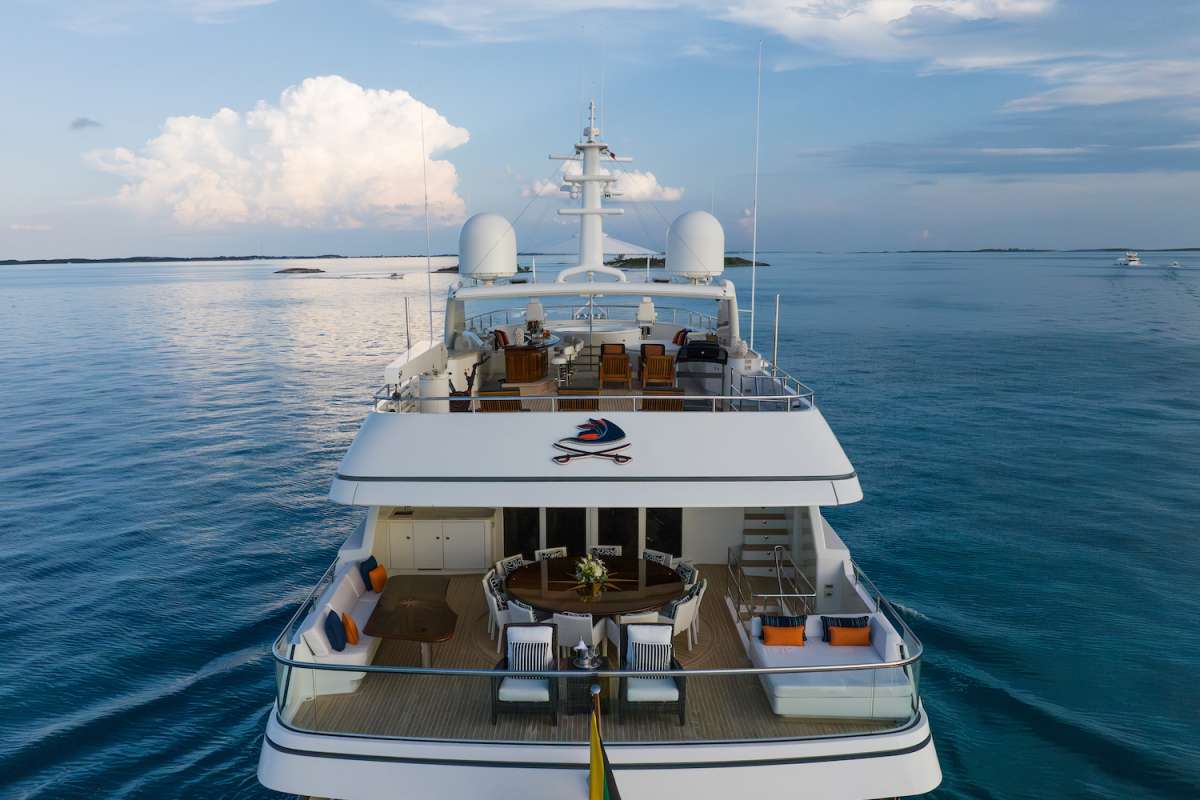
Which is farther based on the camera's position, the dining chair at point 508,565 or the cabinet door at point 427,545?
the cabinet door at point 427,545

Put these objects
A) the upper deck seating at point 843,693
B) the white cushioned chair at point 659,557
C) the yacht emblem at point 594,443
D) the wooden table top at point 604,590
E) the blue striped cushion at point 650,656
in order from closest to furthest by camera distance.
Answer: the upper deck seating at point 843,693 < the blue striped cushion at point 650,656 < the wooden table top at point 604,590 < the yacht emblem at point 594,443 < the white cushioned chair at point 659,557

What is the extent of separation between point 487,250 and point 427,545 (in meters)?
7.19

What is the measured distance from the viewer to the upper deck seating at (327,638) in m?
7.49

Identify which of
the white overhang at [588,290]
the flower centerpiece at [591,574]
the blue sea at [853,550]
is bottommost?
the blue sea at [853,550]

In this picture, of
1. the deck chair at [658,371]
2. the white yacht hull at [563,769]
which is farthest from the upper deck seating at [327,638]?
the deck chair at [658,371]

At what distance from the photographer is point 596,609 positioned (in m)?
9.15

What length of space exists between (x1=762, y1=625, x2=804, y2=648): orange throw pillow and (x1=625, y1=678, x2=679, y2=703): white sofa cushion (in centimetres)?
171

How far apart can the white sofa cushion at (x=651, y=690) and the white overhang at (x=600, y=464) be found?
2.54 metres

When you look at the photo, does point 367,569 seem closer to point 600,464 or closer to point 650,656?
point 600,464

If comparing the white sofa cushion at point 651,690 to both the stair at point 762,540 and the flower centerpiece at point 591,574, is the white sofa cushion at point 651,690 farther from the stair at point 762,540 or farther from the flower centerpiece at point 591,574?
the stair at point 762,540

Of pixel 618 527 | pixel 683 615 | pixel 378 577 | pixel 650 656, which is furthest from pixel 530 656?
pixel 618 527

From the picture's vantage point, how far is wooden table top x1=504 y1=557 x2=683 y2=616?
9.20 m

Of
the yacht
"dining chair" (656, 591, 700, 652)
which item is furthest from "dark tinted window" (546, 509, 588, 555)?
"dining chair" (656, 591, 700, 652)

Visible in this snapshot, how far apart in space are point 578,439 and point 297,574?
11.5 meters
